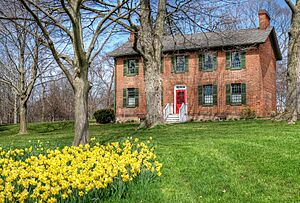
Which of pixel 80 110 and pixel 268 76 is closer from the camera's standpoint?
pixel 80 110

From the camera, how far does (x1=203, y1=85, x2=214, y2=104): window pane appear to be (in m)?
24.5

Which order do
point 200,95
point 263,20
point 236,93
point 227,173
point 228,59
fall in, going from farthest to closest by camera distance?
point 263,20, point 200,95, point 228,59, point 236,93, point 227,173

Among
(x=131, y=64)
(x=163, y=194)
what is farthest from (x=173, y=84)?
(x=163, y=194)

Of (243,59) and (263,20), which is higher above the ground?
(263,20)

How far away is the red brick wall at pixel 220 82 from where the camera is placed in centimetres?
2311

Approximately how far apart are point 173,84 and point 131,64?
3.82m

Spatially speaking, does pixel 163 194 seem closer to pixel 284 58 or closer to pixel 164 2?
pixel 164 2

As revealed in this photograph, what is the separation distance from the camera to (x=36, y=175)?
4.35 meters

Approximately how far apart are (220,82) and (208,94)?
1.19m

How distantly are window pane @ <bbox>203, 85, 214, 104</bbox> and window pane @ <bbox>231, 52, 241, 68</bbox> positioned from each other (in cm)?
220

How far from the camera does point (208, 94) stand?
24.7 m

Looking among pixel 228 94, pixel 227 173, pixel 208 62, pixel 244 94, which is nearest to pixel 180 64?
pixel 208 62

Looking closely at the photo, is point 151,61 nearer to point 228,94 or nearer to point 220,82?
point 228,94

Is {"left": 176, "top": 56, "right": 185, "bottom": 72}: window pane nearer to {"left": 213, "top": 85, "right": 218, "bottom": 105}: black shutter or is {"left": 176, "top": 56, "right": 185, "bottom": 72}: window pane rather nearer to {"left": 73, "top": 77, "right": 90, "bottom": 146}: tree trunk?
{"left": 213, "top": 85, "right": 218, "bottom": 105}: black shutter
